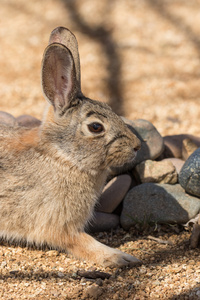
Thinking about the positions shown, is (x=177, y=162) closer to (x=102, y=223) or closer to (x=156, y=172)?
(x=156, y=172)

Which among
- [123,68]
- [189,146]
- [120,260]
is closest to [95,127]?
[120,260]

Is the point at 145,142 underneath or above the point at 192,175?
above

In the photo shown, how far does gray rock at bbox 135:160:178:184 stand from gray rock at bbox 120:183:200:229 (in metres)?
0.24

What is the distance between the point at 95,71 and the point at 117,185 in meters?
3.73

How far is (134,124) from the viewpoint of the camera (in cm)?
514

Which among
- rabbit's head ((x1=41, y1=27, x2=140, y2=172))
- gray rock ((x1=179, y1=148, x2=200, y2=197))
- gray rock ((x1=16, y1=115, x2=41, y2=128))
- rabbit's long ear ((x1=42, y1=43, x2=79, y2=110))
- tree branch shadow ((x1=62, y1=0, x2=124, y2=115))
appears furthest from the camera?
tree branch shadow ((x1=62, y1=0, x2=124, y2=115))

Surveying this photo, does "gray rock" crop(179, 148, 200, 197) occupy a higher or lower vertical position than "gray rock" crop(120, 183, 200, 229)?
higher

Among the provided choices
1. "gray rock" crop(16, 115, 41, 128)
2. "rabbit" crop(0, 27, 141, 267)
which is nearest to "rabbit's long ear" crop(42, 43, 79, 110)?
"rabbit" crop(0, 27, 141, 267)

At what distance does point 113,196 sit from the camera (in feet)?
15.2

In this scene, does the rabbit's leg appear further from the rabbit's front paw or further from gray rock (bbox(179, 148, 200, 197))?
gray rock (bbox(179, 148, 200, 197))

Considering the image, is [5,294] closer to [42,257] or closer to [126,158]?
[42,257]

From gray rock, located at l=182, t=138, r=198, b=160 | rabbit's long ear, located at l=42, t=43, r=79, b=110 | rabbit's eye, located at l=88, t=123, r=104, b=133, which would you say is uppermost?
rabbit's long ear, located at l=42, t=43, r=79, b=110

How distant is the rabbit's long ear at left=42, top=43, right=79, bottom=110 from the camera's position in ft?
11.3

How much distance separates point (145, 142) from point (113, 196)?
2.75 ft
